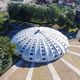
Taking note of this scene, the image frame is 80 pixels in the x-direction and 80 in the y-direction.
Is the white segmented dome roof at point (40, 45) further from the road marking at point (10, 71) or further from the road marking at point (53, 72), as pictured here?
the road marking at point (10, 71)

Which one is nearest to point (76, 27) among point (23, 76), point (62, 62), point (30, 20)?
point (30, 20)

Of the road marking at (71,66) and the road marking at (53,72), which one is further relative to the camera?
the road marking at (71,66)

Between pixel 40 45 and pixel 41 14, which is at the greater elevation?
pixel 41 14

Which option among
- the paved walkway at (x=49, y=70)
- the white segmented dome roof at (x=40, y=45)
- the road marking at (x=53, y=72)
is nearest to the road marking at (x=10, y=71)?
the paved walkway at (x=49, y=70)

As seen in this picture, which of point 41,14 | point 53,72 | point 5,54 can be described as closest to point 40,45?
point 53,72

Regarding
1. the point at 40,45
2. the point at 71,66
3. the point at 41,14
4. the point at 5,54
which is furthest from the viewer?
the point at 41,14

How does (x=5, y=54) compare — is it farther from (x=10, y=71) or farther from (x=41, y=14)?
(x=41, y=14)

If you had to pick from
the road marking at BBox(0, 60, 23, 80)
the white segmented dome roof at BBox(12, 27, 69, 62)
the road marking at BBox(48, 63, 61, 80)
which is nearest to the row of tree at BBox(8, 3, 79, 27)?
the white segmented dome roof at BBox(12, 27, 69, 62)

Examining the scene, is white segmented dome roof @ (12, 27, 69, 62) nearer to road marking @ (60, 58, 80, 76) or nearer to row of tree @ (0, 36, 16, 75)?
road marking @ (60, 58, 80, 76)

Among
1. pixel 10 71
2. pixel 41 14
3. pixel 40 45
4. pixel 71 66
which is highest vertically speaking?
pixel 41 14
